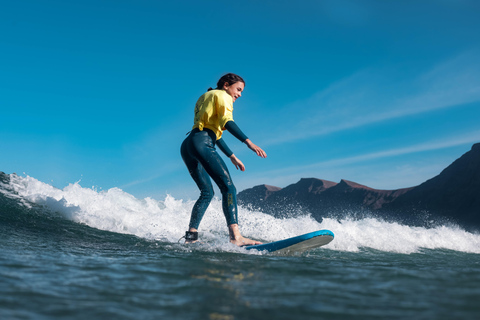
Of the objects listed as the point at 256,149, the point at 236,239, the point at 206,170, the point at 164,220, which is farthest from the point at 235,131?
the point at 164,220

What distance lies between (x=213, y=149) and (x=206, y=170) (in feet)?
1.00

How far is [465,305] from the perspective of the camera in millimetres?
1661

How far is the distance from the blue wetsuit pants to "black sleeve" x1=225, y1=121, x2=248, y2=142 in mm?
332

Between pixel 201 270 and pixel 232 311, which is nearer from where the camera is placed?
pixel 232 311

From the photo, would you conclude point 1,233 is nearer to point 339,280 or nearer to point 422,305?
point 339,280

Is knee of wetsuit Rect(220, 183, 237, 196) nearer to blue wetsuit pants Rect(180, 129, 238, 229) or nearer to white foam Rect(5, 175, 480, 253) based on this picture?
blue wetsuit pants Rect(180, 129, 238, 229)

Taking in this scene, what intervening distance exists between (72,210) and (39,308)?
6003 mm

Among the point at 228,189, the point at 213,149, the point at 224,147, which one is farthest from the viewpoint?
the point at 224,147

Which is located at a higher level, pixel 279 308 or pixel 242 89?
pixel 242 89

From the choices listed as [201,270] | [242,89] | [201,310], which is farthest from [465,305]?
[242,89]

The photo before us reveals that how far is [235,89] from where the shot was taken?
4.88 metres

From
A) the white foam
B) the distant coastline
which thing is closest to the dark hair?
the white foam

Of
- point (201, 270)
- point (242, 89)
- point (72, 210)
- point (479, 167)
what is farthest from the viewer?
point (479, 167)

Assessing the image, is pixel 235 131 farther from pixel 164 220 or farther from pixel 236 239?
pixel 164 220
